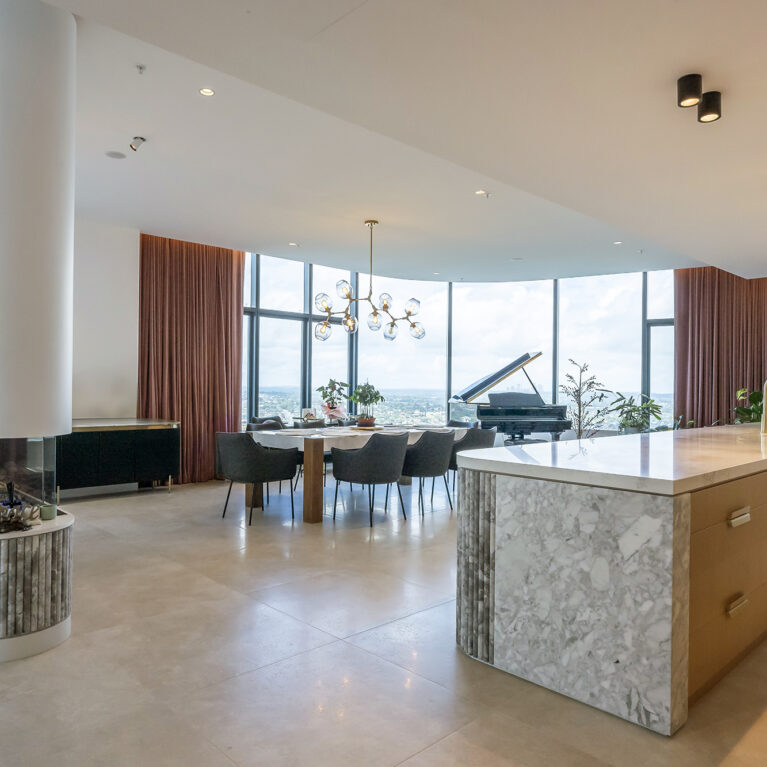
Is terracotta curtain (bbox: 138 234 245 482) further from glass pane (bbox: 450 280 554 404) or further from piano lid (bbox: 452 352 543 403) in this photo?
glass pane (bbox: 450 280 554 404)

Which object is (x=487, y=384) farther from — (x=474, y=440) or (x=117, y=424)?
(x=117, y=424)

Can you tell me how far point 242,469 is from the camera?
519cm

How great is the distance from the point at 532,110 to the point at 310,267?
253 inches

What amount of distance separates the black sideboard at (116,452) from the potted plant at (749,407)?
6.66 metres

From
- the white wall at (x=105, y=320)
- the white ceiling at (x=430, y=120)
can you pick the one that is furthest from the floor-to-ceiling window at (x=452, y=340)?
the white ceiling at (x=430, y=120)

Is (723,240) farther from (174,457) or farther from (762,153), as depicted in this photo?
(174,457)

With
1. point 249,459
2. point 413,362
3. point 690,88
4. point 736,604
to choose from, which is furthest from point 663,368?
point 736,604

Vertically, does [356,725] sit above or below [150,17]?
below

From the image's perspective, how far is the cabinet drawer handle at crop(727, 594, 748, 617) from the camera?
2.46 meters

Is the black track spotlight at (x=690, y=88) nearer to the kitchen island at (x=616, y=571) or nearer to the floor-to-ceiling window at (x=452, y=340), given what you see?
the kitchen island at (x=616, y=571)

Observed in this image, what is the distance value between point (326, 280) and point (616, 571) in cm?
776

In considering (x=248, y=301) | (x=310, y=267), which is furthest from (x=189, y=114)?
(x=310, y=267)

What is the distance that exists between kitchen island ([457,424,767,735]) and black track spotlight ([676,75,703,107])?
1.59 meters

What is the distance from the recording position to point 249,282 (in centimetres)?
852
